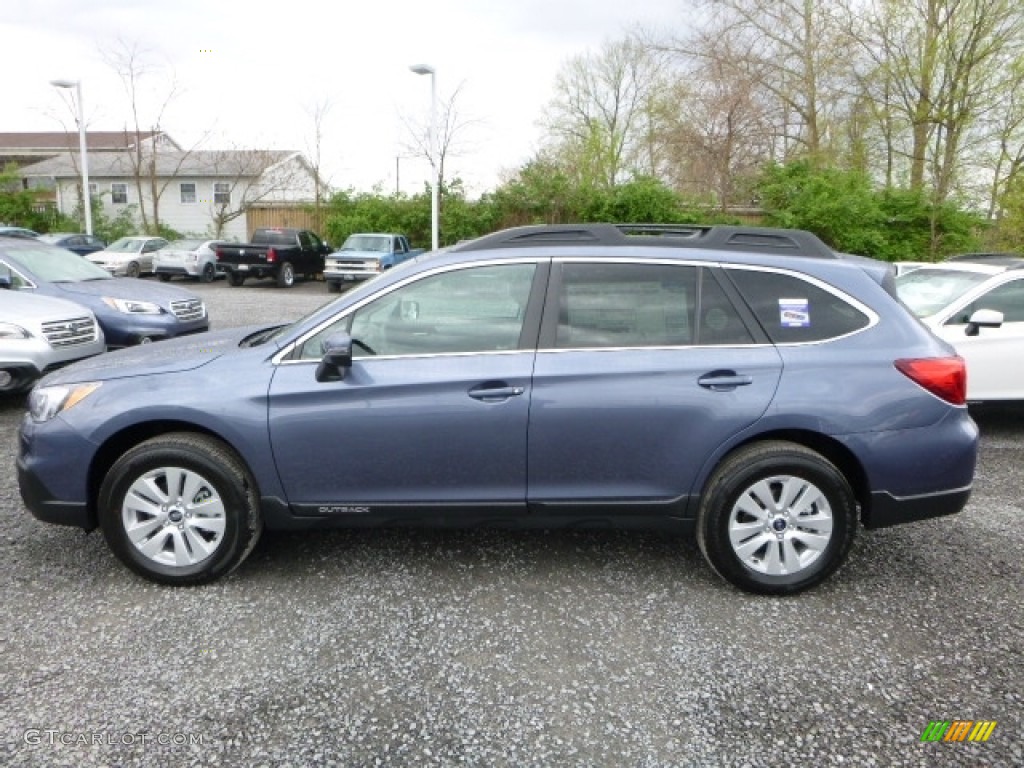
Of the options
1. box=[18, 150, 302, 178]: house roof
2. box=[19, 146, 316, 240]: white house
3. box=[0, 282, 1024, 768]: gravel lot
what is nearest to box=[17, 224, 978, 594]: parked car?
box=[0, 282, 1024, 768]: gravel lot

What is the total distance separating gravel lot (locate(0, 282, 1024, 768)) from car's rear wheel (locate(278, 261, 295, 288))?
18.7m

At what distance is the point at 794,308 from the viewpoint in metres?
3.58

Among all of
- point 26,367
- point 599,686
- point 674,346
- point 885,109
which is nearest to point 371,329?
point 674,346

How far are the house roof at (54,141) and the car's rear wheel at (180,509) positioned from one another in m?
48.2

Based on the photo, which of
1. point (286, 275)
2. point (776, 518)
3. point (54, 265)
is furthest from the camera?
point (286, 275)

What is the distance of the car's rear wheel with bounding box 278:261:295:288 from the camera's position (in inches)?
872

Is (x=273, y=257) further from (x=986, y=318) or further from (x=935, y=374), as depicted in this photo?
(x=935, y=374)

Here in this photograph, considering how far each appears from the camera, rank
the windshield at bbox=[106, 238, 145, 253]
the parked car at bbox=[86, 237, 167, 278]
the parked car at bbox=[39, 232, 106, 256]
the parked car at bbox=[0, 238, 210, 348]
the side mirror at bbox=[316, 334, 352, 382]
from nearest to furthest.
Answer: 1. the side mirror at bbox=[316, 334, 352, 382]
2. the parked car at bbox=[0, 238, 210, 348]
3. the parked car at bbox=[86, 237, 167, 278]
4. the windshield at bbox=[106, 238, 145, 253]
5. the parked car at bbox=[39, 232, 106, 256]

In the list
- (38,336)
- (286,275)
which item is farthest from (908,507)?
(286,275)

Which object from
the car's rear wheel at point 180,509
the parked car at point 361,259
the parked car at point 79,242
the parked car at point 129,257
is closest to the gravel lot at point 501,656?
the car's rear wheel at point 180,509

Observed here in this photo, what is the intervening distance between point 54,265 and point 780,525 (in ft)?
29.4

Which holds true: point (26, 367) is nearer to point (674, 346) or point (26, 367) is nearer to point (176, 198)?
point (674, 346)

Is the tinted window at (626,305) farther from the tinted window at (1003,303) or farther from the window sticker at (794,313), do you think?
the tinted window at (1003,303)

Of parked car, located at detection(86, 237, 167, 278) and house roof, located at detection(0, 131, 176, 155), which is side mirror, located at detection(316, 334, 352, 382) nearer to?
parked car, located at detection(86, 237, 167, 278)
